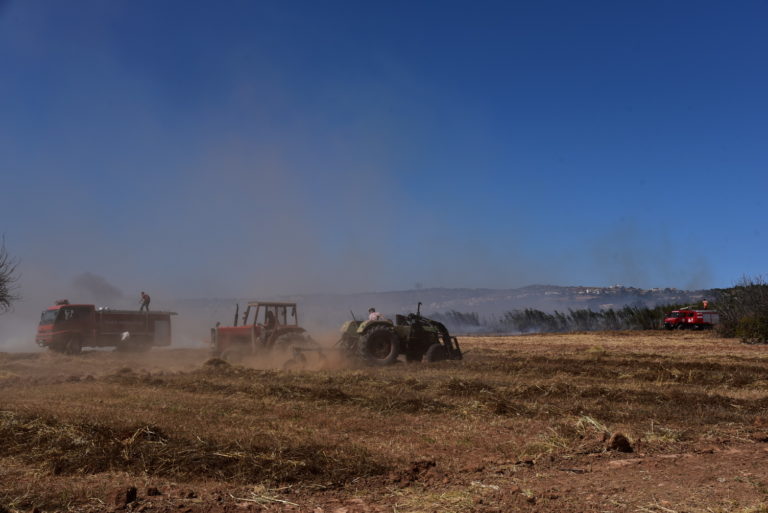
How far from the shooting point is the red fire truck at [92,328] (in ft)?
80.9

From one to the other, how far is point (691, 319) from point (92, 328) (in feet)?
99.5

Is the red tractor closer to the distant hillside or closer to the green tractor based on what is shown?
the green tractor

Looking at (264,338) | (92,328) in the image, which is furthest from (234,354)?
(92,328)

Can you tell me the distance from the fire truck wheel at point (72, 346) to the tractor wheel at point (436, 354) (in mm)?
16367

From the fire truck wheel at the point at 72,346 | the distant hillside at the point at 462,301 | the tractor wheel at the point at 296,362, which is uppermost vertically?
the distant hillside at the point at 462,301

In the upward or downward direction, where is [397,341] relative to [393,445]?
upward

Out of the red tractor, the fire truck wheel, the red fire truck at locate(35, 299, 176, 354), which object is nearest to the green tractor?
the red tractor

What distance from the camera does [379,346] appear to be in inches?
643

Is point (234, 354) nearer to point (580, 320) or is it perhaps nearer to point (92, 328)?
point (92, 328)

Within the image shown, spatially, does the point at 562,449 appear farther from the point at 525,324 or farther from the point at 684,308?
the point at 525,324

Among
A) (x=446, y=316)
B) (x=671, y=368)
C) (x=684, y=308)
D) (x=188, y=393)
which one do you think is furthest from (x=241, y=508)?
(x=446, y=316)

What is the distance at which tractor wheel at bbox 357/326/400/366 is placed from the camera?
15992 millimetres

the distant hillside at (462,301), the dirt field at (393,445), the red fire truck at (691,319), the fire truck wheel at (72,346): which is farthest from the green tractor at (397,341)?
the distant hillside at (462,301)

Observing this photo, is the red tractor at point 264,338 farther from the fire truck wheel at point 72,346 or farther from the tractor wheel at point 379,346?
the fire truck wheel at point 72,346
